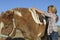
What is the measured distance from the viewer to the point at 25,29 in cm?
907

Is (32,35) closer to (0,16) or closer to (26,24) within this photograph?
(26,24)

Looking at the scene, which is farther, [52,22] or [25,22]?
[25,22]

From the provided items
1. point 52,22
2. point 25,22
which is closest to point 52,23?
point 52,22

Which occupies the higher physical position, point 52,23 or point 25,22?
point 52,23

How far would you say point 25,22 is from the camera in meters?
9.03

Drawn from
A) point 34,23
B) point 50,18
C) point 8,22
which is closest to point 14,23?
point 8,22

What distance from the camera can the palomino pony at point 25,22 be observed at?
8.84m

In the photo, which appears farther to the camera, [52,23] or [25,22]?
[25,22]

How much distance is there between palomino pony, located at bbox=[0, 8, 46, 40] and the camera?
884 centimetres

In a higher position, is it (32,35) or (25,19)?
(25,19)

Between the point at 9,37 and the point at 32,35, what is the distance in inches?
40.3

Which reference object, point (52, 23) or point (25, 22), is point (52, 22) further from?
point (25, 22)

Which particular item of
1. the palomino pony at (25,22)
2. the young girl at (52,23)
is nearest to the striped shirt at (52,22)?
the young girl at (52,23)

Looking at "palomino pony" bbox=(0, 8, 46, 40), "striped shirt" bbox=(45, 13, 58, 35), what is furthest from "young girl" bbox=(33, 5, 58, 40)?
"palomino pony" bbox=(0, 8, 46, 40)
